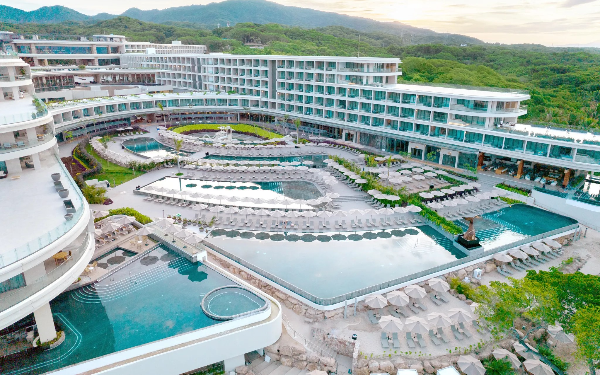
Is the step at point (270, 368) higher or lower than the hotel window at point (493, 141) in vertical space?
lower

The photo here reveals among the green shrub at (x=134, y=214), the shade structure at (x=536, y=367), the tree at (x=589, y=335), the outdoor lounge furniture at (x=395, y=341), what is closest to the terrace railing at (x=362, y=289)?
the outdoor lounge furniture at (x=395, y=341)

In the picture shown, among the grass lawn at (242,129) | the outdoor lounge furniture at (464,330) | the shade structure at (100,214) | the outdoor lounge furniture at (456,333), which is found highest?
the grass lawn at (242,129)

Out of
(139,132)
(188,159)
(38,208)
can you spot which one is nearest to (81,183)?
(188,159)

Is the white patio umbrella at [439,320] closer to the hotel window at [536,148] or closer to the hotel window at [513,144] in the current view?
the hotel window at [536,148]

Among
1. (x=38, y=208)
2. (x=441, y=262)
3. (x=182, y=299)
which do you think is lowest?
(x=441, y=262)

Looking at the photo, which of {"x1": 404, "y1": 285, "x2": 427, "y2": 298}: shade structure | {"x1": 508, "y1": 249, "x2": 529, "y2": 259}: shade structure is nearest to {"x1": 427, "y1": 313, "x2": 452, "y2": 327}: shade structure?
{"x1": 404, "y1": 285, "x2": 427, "y2": 298}: shade structure

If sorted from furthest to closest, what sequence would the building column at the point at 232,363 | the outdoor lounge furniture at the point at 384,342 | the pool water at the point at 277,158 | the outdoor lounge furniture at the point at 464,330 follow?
the pool water at the point at 277,158 < the outdoor lounge furniture at the point at 464,330 < the outdoor lounge furniture at the point at 384,342 < the building column at the point at 232,363

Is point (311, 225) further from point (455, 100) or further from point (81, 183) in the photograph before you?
point (455, 100)
